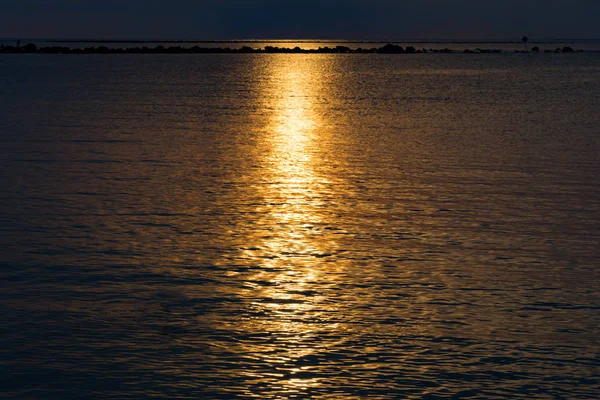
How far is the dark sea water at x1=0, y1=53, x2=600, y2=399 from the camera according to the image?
453 inches

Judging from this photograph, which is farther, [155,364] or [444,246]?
[444,246]

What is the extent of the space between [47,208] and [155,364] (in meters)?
10.9

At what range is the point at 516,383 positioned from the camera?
36.6 feet

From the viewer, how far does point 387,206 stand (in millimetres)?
22312

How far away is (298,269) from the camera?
1625cm

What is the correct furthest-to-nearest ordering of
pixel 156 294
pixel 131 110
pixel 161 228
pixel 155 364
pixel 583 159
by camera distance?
pixel 131 110
pixel 583 159
pixel 161 228
pixel 156 294
pixel 155 364

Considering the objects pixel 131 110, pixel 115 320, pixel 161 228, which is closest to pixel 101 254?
pixel 161 228

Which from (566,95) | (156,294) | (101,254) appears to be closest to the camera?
(156,294)

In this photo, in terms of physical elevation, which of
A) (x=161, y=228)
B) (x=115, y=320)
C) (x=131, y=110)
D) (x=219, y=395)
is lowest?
(x=219, y=395)

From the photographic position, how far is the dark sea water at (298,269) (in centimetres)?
1152

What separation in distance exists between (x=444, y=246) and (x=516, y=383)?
7.08 m

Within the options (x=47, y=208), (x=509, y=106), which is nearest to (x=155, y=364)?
Result: (x=47, y=208)

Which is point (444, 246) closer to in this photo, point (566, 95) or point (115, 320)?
point (115, 320)

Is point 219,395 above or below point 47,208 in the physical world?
below
